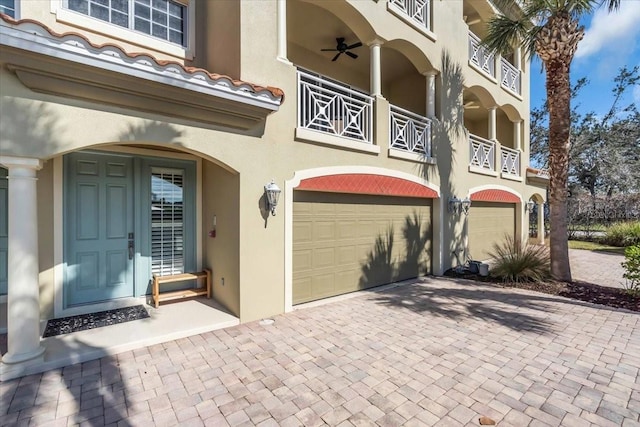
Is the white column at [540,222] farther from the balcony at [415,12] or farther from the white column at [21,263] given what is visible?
the white column at [21,263]

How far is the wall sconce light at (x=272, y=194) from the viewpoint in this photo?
6238mm

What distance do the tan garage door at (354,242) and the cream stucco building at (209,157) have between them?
49 mm

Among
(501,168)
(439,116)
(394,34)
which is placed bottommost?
(501,168)

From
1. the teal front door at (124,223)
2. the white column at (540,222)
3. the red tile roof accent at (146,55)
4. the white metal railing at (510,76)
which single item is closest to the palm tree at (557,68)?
the white metal railing at (510,76)

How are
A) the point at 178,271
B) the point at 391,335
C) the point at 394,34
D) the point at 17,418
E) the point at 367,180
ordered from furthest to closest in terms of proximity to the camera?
the point at 394,34, the point at 367,180, the point at 178,271, the point at 391,335, the point at 17,418

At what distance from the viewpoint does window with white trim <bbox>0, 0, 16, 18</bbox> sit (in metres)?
5.46

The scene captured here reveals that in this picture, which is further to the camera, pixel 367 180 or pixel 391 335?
pixel 367 180

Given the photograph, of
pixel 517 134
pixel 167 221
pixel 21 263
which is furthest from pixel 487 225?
pixel 21 263

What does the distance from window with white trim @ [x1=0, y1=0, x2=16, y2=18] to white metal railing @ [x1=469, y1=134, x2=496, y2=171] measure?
1374 cm

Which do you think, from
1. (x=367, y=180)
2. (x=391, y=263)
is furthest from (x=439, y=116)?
(x=391, y=263)

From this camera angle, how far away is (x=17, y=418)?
3.39 metres

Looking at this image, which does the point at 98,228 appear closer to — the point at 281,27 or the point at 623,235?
the point at 281,27

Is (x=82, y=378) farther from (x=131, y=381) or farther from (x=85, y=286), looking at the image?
(x=85, y=286)

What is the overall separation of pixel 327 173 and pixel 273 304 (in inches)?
126
